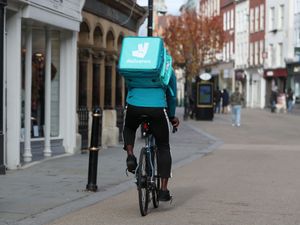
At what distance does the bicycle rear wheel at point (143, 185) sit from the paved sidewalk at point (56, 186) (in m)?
0.94

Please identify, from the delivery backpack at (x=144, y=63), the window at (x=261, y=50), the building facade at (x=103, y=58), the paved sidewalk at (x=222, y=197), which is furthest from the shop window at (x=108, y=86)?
the window at (x=261, y=50)

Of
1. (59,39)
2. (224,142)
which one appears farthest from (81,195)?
(224,142)

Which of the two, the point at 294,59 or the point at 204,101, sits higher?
the point at 294,59

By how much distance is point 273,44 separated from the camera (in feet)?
211

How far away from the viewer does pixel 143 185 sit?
7.98 metres

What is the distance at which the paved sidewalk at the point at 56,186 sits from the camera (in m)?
8.31

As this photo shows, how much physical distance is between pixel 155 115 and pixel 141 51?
2.38 feet

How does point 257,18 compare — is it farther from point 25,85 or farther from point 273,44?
point 25,85

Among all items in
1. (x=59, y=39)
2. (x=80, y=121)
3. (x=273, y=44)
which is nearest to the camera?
(x=59, y=39)

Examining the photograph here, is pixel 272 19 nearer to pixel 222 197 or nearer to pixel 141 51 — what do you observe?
pixel 222 197

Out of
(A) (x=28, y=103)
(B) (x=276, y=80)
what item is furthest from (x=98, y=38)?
(B) (x=276, y=80)

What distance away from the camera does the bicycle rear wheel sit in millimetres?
7918

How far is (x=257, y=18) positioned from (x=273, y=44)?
270 inches

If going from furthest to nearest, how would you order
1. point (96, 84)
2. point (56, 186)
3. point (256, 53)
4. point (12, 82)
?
point (256, 53), point (96, 84), point (12, 82), point (56, 186)
